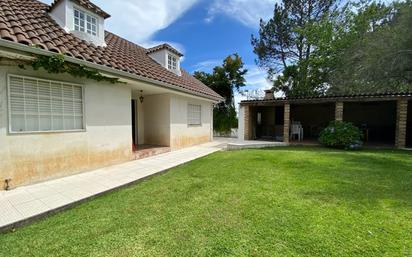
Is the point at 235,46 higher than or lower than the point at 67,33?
higher

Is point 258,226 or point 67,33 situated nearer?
point 258,226

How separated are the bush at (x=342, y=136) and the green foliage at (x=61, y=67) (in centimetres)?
1157

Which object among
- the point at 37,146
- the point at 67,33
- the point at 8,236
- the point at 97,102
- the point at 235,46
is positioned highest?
the point at 235,46

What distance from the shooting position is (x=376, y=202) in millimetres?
4008

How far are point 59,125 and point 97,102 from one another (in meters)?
1.35

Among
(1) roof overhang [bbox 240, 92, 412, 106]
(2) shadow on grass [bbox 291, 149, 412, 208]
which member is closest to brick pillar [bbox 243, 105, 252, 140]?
(1) roof overhang [bbox 240, 92, 412, 106]

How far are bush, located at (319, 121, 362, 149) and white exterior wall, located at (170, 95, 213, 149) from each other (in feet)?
24.1

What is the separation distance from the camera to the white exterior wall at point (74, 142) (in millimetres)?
4766

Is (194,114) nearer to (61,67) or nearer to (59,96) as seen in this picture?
(59,96)

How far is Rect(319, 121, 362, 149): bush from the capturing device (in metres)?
10.6

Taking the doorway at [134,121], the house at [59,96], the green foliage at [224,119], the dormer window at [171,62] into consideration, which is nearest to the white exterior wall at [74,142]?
the house at [59,96]

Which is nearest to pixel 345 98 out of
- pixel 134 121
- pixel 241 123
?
pixel 241 123

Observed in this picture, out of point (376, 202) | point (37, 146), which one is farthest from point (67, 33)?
point (376, 202)

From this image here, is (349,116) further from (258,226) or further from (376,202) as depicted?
(258,226)
